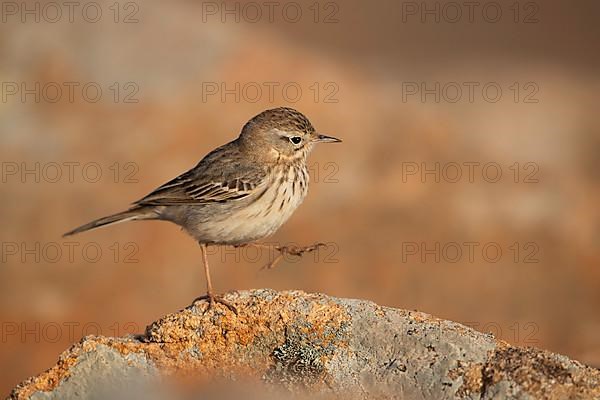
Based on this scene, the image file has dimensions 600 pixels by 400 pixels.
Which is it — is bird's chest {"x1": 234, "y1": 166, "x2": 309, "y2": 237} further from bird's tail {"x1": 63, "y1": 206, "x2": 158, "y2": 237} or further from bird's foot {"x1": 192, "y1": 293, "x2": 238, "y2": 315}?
bird's foot {"x1": 192, "y1": 293, "x2": 238, "y2": 315}

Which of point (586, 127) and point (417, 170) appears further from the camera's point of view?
point (586, 127)

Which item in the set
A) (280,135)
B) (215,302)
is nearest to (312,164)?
(280,135)

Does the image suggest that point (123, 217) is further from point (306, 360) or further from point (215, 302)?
point (306, 360)

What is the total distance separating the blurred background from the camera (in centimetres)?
1675

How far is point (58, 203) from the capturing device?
18.3 meters

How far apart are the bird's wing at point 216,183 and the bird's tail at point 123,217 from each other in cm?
8

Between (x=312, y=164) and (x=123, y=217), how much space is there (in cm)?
953

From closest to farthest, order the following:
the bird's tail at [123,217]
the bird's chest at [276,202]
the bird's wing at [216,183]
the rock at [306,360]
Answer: the rock at [306,360], the bird's chest at [276,202], the bird's wing at [216,183], the bird's tail at [123,217]

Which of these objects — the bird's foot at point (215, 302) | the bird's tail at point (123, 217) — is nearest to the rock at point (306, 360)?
the bird's foot at point (215, 302)

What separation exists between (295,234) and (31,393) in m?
11.0

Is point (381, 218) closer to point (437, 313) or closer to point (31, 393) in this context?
point (437, 313)

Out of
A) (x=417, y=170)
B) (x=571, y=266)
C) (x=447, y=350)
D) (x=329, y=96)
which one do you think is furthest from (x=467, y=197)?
(x=447, y=350)

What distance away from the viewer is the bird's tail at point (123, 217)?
31.3 feet

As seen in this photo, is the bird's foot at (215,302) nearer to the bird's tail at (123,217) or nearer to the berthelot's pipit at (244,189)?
the berthelot's pipit at (244,189)
